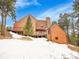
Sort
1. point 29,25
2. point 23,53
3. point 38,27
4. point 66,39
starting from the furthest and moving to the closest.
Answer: point 38,27
point 29,25
point 66,39
point 23,53

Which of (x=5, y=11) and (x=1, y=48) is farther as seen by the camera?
(x=5, y=11)

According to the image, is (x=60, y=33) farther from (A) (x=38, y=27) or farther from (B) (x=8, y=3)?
(A) (x=38, y=27)

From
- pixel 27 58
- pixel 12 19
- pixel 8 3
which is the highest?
pixel 8 3

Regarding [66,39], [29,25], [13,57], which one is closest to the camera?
[13,57]

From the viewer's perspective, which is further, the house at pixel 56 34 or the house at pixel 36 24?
the house at pixel 36 24

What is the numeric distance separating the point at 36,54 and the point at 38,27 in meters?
61.1

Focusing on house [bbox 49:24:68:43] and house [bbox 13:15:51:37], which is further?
house [bbox 13:15:51:37]

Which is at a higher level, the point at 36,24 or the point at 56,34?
the point at 36,24

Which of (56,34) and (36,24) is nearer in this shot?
(56,34)

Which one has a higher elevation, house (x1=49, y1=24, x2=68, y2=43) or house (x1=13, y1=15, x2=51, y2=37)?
house (x1=13, y1=15, x2=51, y2=37)

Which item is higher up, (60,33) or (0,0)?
(0,0)

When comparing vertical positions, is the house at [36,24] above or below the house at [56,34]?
above

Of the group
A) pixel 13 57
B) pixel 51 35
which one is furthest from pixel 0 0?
pixel 13 57

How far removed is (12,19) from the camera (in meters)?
47.8
